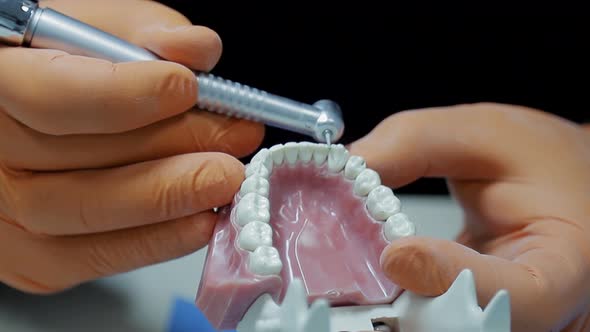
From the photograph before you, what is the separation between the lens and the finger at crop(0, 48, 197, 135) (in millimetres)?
829

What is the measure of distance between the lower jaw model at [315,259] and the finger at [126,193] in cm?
4

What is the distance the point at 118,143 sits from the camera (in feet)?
2.98

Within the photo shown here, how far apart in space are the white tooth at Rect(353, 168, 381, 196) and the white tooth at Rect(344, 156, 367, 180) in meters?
0.01

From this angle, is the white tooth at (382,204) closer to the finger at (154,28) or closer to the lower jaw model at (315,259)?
the lower jaw model at (315,259)

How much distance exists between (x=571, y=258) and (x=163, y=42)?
643 mm

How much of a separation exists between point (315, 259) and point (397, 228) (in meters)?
0.11

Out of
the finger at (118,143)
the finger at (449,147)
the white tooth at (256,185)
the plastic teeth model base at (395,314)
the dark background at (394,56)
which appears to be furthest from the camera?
the dark background at (394,56)

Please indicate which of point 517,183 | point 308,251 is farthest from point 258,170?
point 517,183

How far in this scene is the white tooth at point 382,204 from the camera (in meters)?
0.78

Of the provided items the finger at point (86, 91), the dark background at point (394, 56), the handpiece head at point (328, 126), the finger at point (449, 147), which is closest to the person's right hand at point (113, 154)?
the finger at point (86, 91)

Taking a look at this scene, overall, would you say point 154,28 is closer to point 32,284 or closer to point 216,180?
point 216,180

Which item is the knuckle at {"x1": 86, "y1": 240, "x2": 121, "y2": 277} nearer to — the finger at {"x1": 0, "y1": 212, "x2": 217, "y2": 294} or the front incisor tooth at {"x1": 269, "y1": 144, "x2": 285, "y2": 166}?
the finger at {"x1": 0, "y1": 212, "x2": 217, "y2": 294}

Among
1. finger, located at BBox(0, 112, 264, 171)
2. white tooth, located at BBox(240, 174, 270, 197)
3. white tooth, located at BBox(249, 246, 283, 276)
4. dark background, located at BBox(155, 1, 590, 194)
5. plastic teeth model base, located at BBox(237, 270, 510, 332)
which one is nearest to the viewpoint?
plastic teeth model base, located at BBox(237, 270, 510, 332)

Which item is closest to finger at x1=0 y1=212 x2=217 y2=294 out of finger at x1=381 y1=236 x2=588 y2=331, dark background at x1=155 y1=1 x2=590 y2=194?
finger at x1=381 y1=236 x2=588 y2=331
